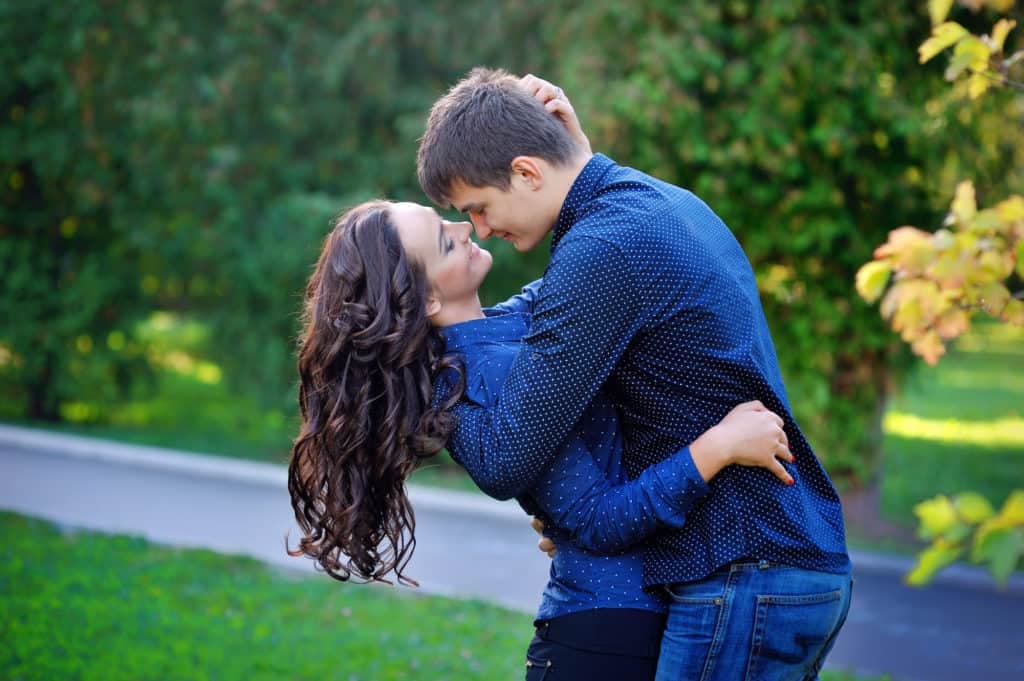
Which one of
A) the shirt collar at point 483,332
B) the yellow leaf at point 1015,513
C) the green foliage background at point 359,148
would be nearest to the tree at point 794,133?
the green foliage background at point 359,148

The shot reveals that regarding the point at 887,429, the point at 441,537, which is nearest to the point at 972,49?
the point at 441,537

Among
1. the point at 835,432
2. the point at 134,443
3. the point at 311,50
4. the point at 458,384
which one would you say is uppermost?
the point at 311,50

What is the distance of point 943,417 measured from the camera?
20.3 m

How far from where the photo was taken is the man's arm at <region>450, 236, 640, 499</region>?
2.20m

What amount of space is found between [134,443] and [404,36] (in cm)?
564

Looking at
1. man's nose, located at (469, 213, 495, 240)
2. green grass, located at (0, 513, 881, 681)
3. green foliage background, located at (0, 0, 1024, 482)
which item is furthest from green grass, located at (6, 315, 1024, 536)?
man's nose, located at (469, 213, 495, 240)

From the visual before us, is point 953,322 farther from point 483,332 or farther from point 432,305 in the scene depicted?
point 432,305

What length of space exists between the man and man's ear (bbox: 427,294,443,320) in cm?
24

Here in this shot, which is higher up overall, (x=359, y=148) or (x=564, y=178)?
(x=359, y=148)

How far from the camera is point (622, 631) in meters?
2.35

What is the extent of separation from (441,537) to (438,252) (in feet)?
22.6

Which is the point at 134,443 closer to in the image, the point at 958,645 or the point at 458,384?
the point at 958,645

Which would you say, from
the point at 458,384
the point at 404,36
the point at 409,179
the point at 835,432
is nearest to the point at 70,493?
the point at 409,179

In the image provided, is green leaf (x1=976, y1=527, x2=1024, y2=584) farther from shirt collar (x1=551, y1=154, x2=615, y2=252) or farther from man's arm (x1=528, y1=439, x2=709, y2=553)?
shirt collar (x1=551, y1=154, x2=615, y2=252)
